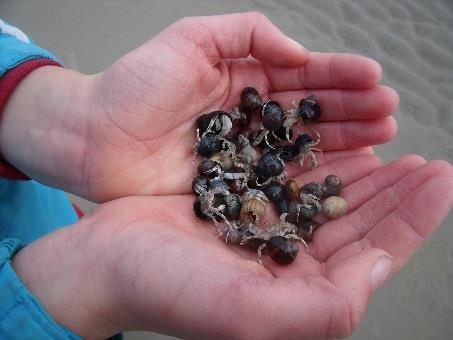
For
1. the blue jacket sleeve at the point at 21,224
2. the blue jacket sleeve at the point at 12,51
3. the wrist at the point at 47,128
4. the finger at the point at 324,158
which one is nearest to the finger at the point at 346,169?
the finger at the point at 324,158

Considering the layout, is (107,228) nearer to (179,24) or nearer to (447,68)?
(179,24)

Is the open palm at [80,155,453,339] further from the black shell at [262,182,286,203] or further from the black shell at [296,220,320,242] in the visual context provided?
the black shell at [262,182,286,203]

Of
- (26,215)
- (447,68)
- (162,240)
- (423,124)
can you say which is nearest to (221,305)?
(162,240)

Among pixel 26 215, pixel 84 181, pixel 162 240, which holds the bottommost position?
pixel 26 215

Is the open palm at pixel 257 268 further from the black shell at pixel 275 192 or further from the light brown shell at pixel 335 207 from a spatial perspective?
the black shell at pixel 275 192

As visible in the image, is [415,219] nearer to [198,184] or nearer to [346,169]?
[346,169]

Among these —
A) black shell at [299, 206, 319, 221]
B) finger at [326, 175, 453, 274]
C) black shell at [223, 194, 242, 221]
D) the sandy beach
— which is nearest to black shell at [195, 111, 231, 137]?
black shell at [223, 194, 242, 221]
